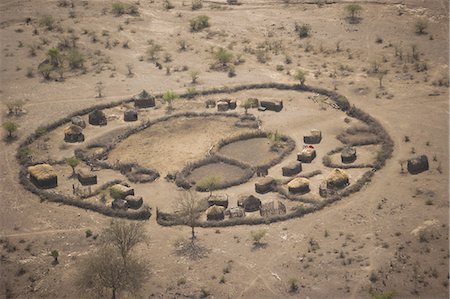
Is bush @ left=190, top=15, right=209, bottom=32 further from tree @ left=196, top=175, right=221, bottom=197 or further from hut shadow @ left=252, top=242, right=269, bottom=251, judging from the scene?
hut shadow @ left=252, top=242, right=269, bottom=251

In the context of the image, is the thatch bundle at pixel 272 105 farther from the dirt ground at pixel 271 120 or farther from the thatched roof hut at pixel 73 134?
the thatched roof hut at pixel 73 134

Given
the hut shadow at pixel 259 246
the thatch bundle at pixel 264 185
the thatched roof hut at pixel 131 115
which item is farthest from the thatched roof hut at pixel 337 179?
the thatched roof hut at pixel 131 115

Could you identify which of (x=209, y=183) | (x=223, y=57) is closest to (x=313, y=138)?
(x=209, y=183)

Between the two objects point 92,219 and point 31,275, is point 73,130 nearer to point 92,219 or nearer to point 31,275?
point 92,219

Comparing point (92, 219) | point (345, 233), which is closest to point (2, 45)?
point (92, 219)

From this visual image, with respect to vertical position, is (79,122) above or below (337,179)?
above

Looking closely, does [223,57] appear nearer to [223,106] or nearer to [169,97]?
[223,106]
